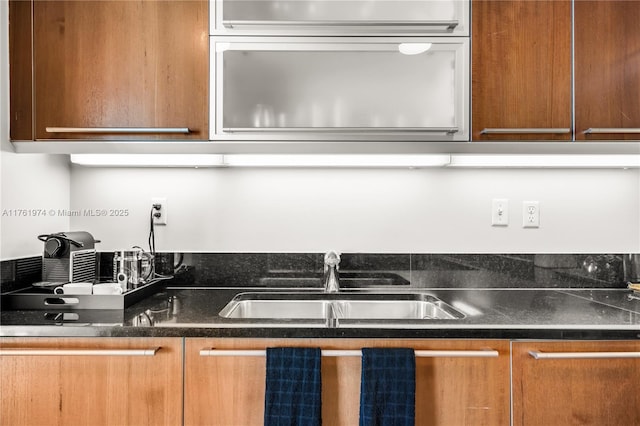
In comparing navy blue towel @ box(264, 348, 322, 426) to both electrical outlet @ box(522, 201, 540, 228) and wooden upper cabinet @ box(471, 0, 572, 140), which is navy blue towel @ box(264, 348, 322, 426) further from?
electrical outlet @ box(522, 201, 540, 228)

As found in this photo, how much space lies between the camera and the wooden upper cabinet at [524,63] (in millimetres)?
1374

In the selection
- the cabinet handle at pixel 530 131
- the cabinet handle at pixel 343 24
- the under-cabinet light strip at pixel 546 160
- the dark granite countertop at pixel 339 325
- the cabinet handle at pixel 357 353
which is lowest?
the cabinet handle at pixel 357 353

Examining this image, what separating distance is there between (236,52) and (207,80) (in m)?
0.14

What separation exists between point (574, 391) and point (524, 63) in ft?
3.46

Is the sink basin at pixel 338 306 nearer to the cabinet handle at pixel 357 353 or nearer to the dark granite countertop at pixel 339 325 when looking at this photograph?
the dark granite countertop at pixel 339 325

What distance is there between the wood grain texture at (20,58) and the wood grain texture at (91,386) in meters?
0.80

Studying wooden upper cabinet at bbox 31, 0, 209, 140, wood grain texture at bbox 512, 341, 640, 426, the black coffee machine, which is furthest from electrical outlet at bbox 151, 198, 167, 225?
wood grain texture at bbox 512, 341, 640, 426

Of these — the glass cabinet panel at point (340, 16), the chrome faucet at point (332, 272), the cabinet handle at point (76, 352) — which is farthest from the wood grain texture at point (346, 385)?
the glass cabinet panel at point (340, 16)

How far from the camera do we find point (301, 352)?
1.08 m

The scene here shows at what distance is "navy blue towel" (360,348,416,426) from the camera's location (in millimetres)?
1072

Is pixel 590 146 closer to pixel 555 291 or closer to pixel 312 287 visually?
pixel 555 291

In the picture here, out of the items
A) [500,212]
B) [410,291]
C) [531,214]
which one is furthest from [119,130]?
[531,214]

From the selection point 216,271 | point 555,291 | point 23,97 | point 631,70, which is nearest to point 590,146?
point 631,70

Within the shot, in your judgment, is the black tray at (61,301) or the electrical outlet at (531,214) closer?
the black tray at (61,301)
